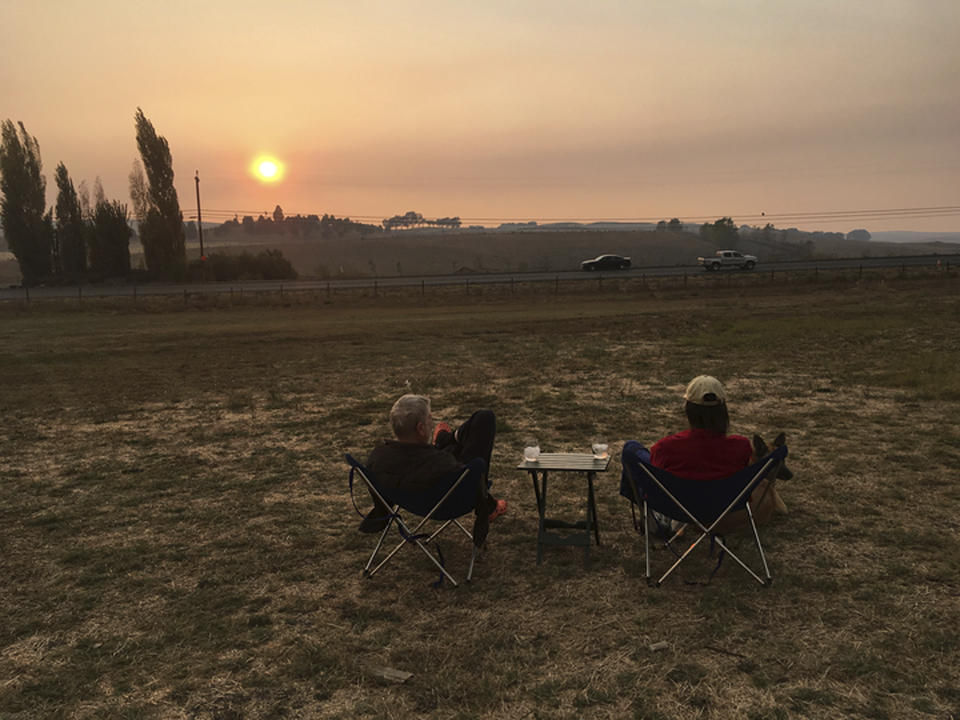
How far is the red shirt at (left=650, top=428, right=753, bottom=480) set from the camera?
4.85 meters

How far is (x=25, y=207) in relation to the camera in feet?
187

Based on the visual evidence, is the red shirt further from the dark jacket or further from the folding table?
the dark jacket

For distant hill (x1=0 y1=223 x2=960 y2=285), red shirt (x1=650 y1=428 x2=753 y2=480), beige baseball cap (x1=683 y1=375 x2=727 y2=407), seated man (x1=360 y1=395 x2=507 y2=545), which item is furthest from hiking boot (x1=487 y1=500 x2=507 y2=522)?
distant hill (x1=0 y1=223 x2=960 y2=285)

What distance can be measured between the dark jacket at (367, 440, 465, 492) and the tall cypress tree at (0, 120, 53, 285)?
6475 cm

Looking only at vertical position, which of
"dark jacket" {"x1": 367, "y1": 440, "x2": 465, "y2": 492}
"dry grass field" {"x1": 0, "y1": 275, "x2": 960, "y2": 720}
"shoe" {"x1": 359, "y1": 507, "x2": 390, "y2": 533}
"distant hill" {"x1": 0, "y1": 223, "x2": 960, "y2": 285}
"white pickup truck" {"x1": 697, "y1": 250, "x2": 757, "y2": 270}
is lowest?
"dry grass field" {"x1": 0, "y1": 275, "x2": 960, "y2": 720}

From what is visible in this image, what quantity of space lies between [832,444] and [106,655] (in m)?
8.12

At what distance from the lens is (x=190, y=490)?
7.28 m

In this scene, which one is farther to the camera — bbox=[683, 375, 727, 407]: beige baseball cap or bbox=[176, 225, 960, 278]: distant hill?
bbox=[176, 225, 960, 278]: distant hill

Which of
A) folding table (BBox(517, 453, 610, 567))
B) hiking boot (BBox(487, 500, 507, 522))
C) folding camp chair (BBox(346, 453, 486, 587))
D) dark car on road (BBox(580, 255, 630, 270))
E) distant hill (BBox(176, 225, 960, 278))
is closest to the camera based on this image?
folding camp chair (BBox(346, 453, 486, 587))

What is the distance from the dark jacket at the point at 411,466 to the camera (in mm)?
4758

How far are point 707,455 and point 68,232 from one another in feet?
225

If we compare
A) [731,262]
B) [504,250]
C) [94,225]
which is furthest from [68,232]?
[504,250]

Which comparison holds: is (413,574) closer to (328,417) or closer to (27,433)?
(328,417)

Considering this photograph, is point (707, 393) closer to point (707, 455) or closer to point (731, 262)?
point (707, 455)
